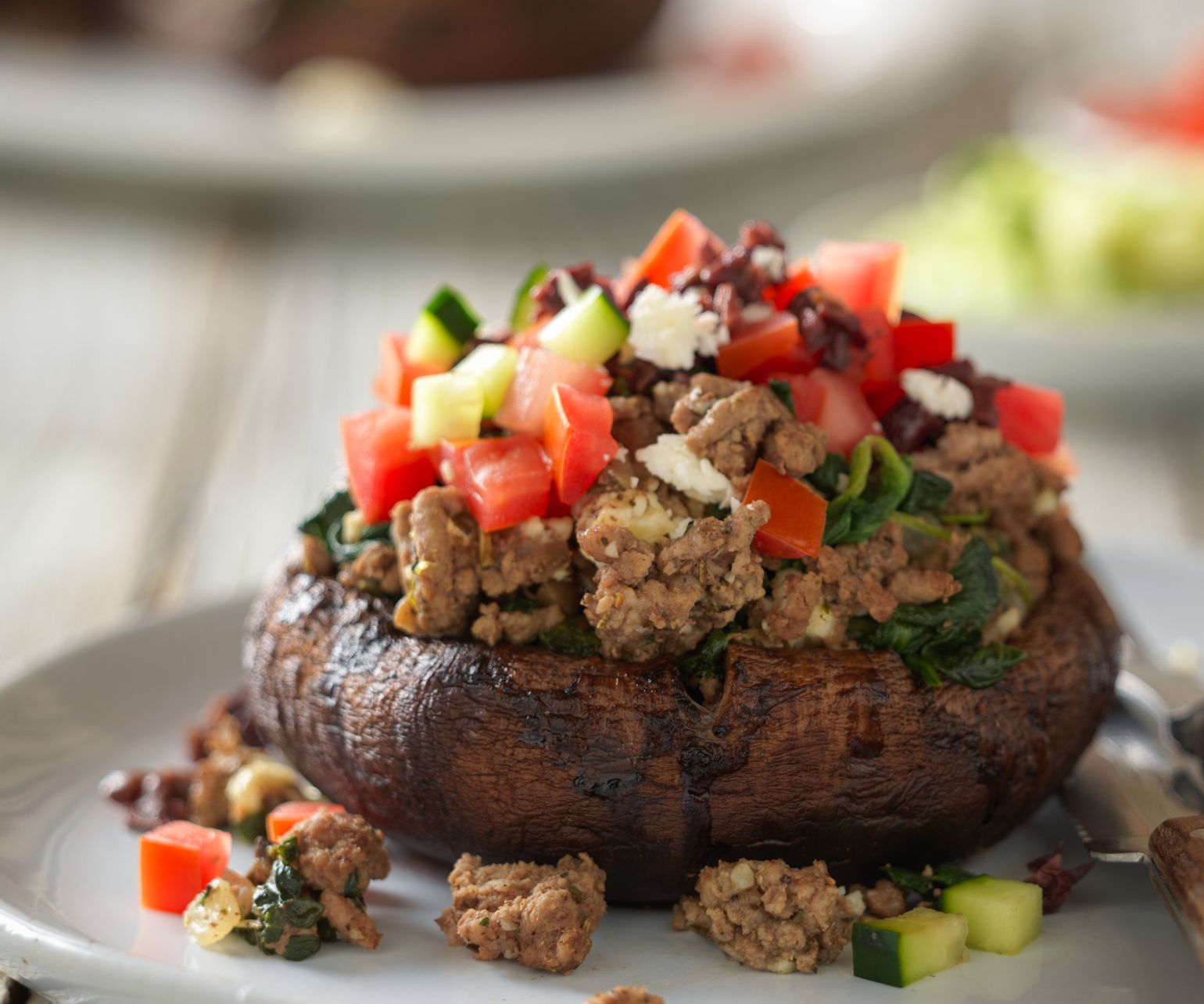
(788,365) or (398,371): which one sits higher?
(788,365)

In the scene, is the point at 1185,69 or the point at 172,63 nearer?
the point at 1185,69

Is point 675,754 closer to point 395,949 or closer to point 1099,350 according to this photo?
point 395,949

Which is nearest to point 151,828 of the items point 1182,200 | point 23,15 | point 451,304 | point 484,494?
point 484,494

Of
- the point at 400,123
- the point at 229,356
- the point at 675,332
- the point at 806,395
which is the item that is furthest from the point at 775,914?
the point at 400,123

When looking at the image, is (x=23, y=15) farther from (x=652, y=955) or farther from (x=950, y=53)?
(x=652, y=955)

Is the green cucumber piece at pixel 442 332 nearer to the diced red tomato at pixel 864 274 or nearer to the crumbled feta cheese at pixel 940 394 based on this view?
the diced red tomato at pixel 864 274

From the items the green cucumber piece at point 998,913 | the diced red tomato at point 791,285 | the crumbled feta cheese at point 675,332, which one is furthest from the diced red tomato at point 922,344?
the green cucumber piece at point 998,913

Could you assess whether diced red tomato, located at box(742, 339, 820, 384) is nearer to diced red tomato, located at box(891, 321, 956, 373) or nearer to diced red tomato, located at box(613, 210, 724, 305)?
diced red tomato, located at box(891, 321, 956, 373)
